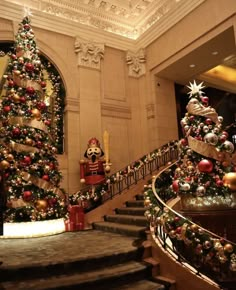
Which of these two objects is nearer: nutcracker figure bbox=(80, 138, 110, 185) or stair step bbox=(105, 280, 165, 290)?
stair step bbox=(105, 280, 165, 290)

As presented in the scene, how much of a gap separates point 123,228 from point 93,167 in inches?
118

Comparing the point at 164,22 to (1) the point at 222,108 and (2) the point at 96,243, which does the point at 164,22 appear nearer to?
(1) the point at 222,108

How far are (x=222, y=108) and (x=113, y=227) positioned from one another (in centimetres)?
991

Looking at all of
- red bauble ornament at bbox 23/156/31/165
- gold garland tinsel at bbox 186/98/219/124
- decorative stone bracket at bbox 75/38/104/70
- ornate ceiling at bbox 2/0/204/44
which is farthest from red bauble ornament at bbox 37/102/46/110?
ornate ceiling at bbox 2/0/204/44

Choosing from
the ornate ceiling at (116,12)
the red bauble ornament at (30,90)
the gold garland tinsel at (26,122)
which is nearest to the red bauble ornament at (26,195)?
the gold garland tinsel at (26,122)

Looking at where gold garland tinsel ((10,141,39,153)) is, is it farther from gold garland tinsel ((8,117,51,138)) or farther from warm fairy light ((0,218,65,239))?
warm fairy light ((0,218,65,239))

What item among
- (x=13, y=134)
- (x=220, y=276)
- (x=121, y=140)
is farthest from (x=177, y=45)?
(x=220, y=276)

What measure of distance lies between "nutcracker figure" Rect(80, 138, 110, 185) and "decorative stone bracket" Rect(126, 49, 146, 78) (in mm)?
4247

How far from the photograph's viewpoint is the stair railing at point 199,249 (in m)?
3.94

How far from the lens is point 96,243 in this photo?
18.6 feet

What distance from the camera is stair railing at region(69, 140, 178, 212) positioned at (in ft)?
28.1

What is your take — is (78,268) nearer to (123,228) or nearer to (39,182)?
(123,228)

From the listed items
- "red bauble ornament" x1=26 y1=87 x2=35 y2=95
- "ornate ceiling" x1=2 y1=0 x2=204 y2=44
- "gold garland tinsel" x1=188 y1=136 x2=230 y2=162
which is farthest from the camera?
"ornate ceiling" x1=2 y1=0 x2=204 y2=44

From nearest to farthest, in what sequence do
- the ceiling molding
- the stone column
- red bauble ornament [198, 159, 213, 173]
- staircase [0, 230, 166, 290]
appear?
1. staircase [0, 230, 166, 290]
2. red bauble ornament [198, 159, 213, 173]
3. the ceiling molding
4. the stone column
